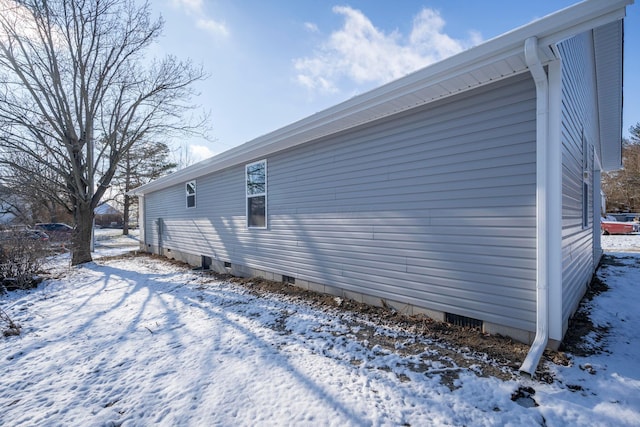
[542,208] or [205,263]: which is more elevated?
[542,208]

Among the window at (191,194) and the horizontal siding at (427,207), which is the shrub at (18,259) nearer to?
the window at (191,194)

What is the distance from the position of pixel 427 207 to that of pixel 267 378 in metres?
2.64

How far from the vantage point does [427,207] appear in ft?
12.3

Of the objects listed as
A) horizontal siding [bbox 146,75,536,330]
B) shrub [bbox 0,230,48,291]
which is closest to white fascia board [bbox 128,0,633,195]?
horizontal siding [bbox 146,75,536,330]

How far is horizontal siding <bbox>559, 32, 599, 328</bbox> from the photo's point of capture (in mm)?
3232

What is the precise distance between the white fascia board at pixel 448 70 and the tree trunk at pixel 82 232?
7.87 metres

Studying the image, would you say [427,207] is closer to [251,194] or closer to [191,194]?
[251,194]

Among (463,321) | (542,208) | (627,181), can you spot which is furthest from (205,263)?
(627,181)

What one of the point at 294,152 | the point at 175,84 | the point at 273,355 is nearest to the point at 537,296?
the point at 273,355

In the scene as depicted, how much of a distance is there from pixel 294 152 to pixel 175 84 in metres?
8.07

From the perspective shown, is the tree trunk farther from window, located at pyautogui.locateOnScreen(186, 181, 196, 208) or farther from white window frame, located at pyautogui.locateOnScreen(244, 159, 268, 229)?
white window frame, located at pyautogui.locateOnScreen(244, 159, 268, 229)

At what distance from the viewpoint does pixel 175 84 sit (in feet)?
36.2

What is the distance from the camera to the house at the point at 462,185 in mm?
2820

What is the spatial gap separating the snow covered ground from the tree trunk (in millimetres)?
6343
